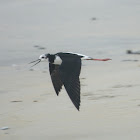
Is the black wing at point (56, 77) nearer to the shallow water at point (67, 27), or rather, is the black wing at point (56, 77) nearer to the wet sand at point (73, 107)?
the wet sand at point (73, 107)

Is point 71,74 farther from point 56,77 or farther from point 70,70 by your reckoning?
point 56,77

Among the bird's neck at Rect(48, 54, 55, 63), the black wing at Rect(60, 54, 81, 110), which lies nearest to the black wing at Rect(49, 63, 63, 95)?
the bird's neck at Rect(48, 54, 55, 63)

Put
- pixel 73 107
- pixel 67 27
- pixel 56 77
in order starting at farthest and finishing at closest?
pixel 67 27, pixel 56 77, pixel 73 107

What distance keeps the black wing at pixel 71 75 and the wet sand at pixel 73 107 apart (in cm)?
23

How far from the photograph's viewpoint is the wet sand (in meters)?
5.13

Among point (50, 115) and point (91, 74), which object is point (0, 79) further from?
point (50, 115)

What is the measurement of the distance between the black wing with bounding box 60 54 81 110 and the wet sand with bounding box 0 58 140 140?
0.23m

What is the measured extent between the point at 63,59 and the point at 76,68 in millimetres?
228

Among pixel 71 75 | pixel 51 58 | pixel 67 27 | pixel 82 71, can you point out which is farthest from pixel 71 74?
pixel 67 27

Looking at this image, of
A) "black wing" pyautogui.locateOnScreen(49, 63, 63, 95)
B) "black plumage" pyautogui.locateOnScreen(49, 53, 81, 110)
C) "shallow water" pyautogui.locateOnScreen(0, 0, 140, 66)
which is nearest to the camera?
"black plumage" pyautogui.locateOnScreen(49, 53, 81, 110)

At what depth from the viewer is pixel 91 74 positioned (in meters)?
7.24

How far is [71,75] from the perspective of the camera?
18.2 feet

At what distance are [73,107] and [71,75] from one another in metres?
0.41

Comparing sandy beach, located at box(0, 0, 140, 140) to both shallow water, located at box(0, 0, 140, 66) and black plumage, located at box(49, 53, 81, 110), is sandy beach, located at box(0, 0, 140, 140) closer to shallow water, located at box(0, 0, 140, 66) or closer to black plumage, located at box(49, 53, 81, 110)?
shallow water, located at box(0, 0, 140, 66)
